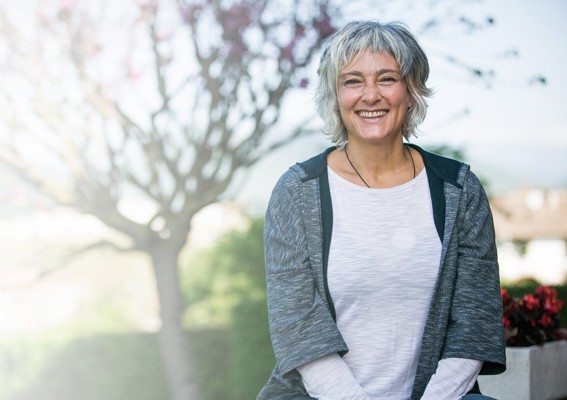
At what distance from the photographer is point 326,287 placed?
1744 millimetres

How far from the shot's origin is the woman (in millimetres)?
1721

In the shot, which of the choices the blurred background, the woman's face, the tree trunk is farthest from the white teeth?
the tree trunk

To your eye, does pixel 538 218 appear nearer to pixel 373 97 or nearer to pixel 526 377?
pixel 526 377

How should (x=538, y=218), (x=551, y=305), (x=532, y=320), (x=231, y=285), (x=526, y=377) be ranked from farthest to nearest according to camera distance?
(x=538, y=218), (x=231, y=285), (x=551, y=305), (x=532, y=320), (x=526, y=377)

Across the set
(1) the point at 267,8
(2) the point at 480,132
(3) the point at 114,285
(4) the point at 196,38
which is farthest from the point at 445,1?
(3) the point at 114,285

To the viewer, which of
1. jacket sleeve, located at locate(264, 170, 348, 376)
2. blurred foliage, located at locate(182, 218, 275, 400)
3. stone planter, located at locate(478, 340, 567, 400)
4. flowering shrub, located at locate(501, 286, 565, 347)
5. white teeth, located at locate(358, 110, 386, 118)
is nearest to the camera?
jacket sleeve, located at locate(264, 170, 348, 376)

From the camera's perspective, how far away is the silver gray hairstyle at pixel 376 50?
1.77m

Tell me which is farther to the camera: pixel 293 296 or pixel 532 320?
pixel 532 320

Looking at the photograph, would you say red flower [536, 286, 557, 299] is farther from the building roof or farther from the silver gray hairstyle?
the building roof

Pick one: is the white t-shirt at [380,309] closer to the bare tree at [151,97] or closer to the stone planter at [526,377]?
the stone planter at [526,377]

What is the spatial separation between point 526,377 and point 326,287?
1.74 meters

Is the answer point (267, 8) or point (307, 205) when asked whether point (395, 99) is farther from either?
point (267, 8)

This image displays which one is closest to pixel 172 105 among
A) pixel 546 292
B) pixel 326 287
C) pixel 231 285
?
pixel 546 292

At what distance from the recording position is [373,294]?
1.72m
